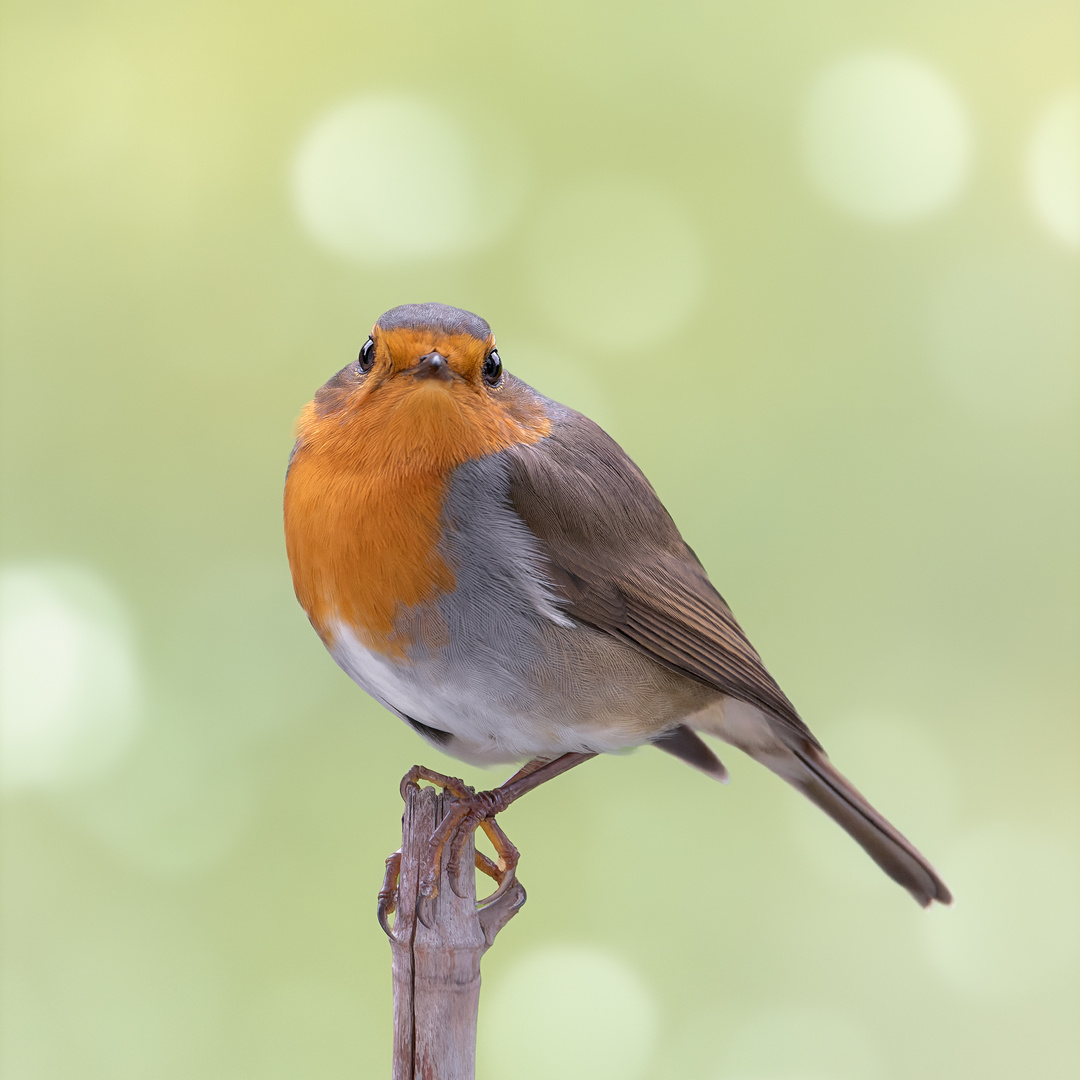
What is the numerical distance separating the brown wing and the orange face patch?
0.50 ft

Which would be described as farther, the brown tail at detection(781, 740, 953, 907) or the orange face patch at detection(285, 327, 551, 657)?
the brown tail at detection(781, 740, 953, 907)

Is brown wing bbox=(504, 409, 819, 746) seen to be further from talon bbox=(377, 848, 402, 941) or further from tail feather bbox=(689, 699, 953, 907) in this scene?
talon bbox=(377, 848, 402, 941)

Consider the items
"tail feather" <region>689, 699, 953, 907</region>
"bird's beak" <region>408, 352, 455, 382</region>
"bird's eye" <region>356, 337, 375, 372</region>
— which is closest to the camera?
"bird's beak" <region>408, 352, 455, 382</region>

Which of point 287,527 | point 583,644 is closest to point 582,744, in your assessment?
point 583,644

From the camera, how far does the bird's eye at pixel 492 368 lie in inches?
98.0

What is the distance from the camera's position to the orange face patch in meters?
2.38

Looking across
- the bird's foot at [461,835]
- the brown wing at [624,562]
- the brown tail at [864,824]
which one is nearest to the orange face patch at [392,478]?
the brown wing at [624,562]

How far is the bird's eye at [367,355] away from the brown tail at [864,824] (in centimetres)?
145

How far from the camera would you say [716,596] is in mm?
2947

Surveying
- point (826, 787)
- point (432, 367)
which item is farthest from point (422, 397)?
point (826, 787)

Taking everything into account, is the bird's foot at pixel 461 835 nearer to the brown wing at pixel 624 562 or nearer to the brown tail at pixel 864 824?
the brown wing at pixel 624 562

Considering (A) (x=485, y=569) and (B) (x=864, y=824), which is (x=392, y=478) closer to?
(A) (x=485, y=569)

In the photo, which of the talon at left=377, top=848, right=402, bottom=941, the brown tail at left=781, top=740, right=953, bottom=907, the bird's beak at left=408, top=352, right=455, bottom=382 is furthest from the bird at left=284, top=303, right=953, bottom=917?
the brown tail at left=781, top=740, right=953, bottom=907

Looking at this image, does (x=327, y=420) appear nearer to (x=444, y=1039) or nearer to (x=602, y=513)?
(x=602, y=513)
